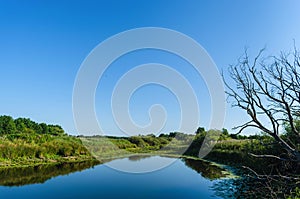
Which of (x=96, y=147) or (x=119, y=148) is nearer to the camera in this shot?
(x=96, y=147)

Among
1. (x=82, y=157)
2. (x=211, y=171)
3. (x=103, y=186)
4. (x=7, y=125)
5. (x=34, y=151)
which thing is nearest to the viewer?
(x=103, y=186)

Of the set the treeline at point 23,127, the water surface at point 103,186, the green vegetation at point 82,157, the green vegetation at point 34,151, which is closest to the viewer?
the water surface at point 103,186

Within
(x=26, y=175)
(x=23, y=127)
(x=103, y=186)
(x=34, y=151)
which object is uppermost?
(x=23, y=127)

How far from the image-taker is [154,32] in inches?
413

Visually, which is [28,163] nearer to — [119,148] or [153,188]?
[153,188]

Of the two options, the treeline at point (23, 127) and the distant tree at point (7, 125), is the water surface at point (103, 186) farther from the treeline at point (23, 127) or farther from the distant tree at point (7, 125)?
the distant tree at point (7, 125)

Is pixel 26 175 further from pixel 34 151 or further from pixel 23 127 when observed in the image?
pixel 23 127

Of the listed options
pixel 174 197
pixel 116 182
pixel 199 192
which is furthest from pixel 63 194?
pixel 199 192

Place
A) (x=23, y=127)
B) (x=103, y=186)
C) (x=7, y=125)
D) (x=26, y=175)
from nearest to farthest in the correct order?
(x=103, y=186) → (x=26, y=175) → (x=7, y=125) → (x=23, y=127)

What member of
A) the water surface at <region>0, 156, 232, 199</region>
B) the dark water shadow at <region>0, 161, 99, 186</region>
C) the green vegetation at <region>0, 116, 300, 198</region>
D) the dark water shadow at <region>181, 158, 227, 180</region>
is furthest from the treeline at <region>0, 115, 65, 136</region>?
the dark water shadow at <region>181, 158, 227, 180</region>

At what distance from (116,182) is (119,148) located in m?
18.2

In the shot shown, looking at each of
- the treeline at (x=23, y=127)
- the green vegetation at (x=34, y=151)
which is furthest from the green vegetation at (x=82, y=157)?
the treeline at (x=23, y=127)

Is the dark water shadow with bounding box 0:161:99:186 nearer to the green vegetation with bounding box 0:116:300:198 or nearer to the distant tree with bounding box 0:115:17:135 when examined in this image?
the green vegetation with bounding box 0:116:300:198

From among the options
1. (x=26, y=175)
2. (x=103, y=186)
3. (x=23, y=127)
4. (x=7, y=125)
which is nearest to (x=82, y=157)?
(x=26, y=175)
